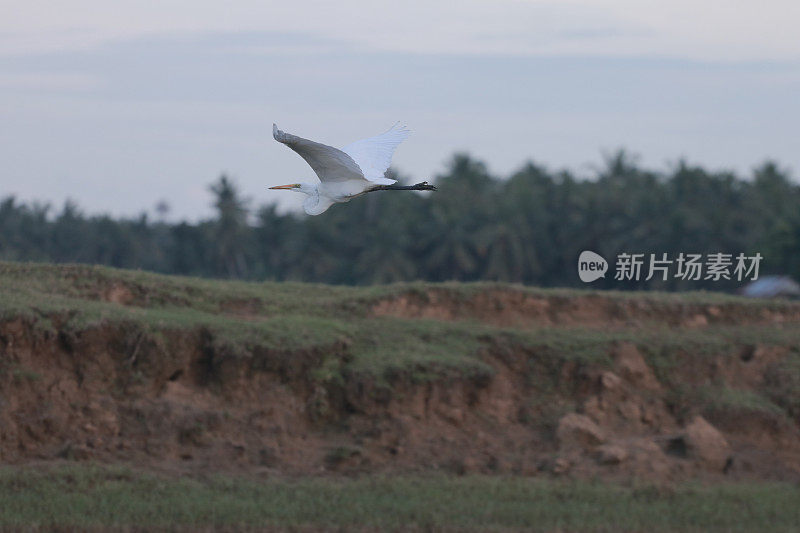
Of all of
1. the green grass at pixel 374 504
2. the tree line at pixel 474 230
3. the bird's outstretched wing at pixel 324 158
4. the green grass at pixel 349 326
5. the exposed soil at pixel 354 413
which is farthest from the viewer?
the tree line at pixel 474 230

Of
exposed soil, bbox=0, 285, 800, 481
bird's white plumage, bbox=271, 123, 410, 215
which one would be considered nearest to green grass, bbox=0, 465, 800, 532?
exposed soil, bbox=0, 285, 800, 481

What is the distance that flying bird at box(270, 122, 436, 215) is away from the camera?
6.60 metres

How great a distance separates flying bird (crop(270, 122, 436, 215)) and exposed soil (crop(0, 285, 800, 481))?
2.63 metres

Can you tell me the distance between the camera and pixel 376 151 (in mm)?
7723

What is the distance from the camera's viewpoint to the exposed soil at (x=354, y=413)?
9188 mm

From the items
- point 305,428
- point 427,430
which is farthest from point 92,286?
point 427,430

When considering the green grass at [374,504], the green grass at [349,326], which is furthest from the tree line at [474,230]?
the green grass at [374,504]

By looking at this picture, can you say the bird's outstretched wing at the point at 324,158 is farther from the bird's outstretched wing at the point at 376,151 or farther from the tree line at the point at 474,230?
the tree line at the point at 474,230

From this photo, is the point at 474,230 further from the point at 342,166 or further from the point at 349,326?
the point at 342,166

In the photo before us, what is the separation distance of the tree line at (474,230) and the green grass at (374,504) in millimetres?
19378

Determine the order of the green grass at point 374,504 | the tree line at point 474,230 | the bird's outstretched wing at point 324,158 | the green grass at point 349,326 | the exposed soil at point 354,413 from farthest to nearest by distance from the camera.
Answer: the tree line at point 474,230
the green grass at point 349,326
the exposed soil at point 354,413
the green grass at point 374,504
the bird's outstretched wing at point 324,158

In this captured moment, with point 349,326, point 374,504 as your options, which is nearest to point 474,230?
point 349,326

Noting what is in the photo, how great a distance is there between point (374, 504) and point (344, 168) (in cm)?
285

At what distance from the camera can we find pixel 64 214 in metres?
39.6
